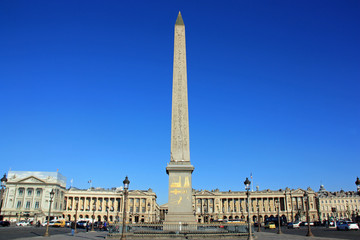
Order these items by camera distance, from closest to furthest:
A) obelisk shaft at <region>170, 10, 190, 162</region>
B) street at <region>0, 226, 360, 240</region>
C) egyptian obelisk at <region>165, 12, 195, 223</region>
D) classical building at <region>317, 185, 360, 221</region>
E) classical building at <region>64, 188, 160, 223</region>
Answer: egyptian obelisk at <region>165, 12, 195, 223</region> < obelisk shaft at <region>170, 10, 190, 162</region> < street at <region>0, 226, 360, 240</region> < classical building at <region>64, 188, 160, 223</region> < classical building at <region>317, 185, 360, 221</region>

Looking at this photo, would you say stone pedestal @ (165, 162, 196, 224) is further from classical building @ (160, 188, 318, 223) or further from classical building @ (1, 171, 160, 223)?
classical building @ (160, 188, 318, 223)

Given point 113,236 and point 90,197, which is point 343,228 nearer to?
point 113,236

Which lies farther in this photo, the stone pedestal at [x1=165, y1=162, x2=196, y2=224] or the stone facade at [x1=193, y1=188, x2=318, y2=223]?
the stone facade at [x1=193, y1=188, x2=318, y2=223]

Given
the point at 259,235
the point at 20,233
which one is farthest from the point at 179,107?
the point at 20,233

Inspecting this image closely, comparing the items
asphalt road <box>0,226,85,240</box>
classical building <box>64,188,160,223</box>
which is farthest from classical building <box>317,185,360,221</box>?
asphalt road <box>0,226,85,240</box>

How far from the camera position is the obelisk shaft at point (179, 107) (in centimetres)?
2044

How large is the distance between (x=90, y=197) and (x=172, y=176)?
284 feet

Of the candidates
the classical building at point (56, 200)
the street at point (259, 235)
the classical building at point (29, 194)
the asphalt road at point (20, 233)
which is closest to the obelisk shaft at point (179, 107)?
the street at point (259, 235)

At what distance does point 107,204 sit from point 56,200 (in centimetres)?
1913

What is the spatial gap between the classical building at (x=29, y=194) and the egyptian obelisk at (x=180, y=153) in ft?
229

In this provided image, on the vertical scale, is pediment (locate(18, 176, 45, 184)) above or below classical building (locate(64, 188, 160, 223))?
above

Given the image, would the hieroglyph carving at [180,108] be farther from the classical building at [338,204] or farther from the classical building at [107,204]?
the classical building at [338,204]

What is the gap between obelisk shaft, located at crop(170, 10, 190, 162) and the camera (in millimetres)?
20438

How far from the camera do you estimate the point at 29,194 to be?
3282 inches
